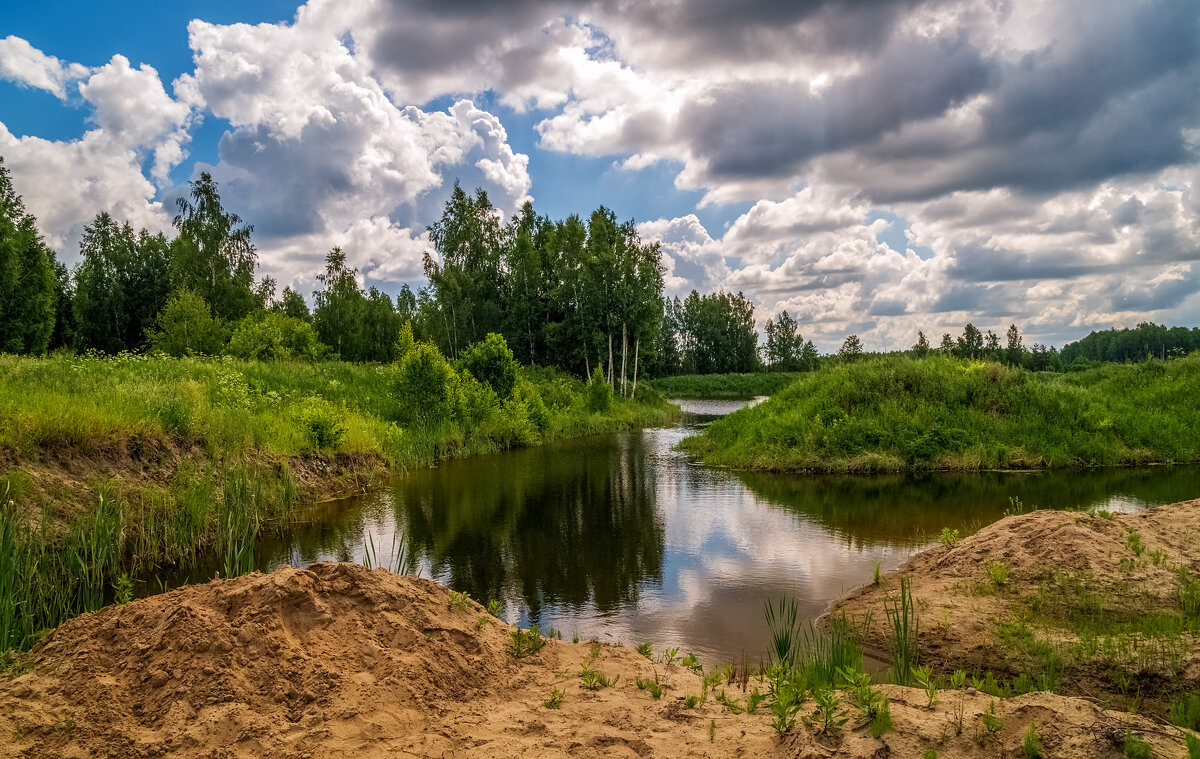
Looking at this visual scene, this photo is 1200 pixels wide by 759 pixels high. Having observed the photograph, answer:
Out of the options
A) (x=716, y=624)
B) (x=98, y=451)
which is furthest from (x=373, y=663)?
(x=98, y=451)

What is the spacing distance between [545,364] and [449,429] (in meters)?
28.0

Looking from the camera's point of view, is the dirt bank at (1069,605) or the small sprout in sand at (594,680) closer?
the small sprout in sand at (594,680)

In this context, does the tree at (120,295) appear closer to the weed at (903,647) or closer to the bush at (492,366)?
the bush at (492,366)

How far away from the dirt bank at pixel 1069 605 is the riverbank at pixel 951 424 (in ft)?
34.2

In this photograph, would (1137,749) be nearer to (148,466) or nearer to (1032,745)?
(1032,745)

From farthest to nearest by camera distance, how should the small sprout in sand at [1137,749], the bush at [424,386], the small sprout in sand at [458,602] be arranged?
the bush at [424,386], the small sprout in sand at [458,602], the small sprout in sand at [1137,749]

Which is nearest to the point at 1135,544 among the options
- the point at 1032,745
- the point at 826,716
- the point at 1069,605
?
the point at 1069,605

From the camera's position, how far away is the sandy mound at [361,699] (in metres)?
4.00

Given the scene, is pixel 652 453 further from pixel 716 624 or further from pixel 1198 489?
pixel 716 624

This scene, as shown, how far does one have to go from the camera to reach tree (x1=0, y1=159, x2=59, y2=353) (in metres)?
39.9

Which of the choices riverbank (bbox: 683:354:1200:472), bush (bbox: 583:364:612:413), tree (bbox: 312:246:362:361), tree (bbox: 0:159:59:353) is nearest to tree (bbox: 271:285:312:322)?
tree (bbox: 312:246:362:361)

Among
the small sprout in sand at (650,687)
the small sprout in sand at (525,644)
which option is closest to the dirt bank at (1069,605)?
the small sprout in sand at (650,687)

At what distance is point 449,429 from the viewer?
24531mm

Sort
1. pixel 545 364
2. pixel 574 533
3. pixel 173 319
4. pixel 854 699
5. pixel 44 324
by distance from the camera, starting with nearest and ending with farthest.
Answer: pixel 854 699
pixel 574 533
pixel 173 319
pixel 44 324
pixel 545 364
